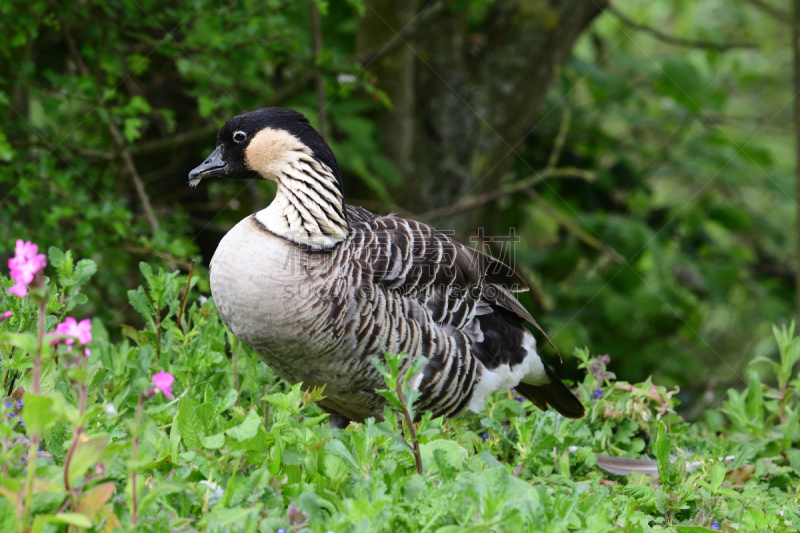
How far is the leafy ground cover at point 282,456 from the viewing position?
1739mm

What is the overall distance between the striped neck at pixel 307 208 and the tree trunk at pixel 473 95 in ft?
9.82

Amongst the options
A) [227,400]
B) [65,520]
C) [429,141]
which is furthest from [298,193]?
[429,141]

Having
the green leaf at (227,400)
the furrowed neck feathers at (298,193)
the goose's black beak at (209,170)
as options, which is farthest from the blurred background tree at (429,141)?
the green leaf at (227,400)

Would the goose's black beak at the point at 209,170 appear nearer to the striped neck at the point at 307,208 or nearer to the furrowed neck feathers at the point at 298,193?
the furrowed neck feathers at the point at 298,193

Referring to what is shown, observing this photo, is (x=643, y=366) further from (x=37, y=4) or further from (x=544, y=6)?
(x=37, y=4)

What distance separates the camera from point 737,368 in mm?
9125

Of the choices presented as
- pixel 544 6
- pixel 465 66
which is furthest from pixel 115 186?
pixel 544 6

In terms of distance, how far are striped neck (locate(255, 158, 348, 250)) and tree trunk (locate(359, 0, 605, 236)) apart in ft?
9.82

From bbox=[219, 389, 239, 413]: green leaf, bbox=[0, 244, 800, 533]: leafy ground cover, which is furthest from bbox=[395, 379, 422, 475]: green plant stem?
bbox=[219, 389, 239, 413]: green leaf

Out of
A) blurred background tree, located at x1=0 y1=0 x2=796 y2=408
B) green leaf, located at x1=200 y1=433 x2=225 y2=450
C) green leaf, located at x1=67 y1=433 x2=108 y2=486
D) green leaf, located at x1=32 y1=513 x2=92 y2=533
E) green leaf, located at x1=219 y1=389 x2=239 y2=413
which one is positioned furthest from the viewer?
blurred background tree, located at x1=0 y1=0 x2=796 y2=408

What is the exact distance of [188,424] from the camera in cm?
231

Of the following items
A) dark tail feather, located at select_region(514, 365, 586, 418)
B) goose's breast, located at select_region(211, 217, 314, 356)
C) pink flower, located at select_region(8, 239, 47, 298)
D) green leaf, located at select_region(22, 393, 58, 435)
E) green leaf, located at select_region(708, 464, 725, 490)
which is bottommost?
green leaf, located at select_region(22, 393, 58, 435)

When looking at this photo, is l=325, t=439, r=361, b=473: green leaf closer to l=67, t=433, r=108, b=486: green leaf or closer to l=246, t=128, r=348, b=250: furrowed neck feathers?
l=67, t=433, r=108, b=486: green leaf

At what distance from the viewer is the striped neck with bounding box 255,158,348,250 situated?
3.29 metres
